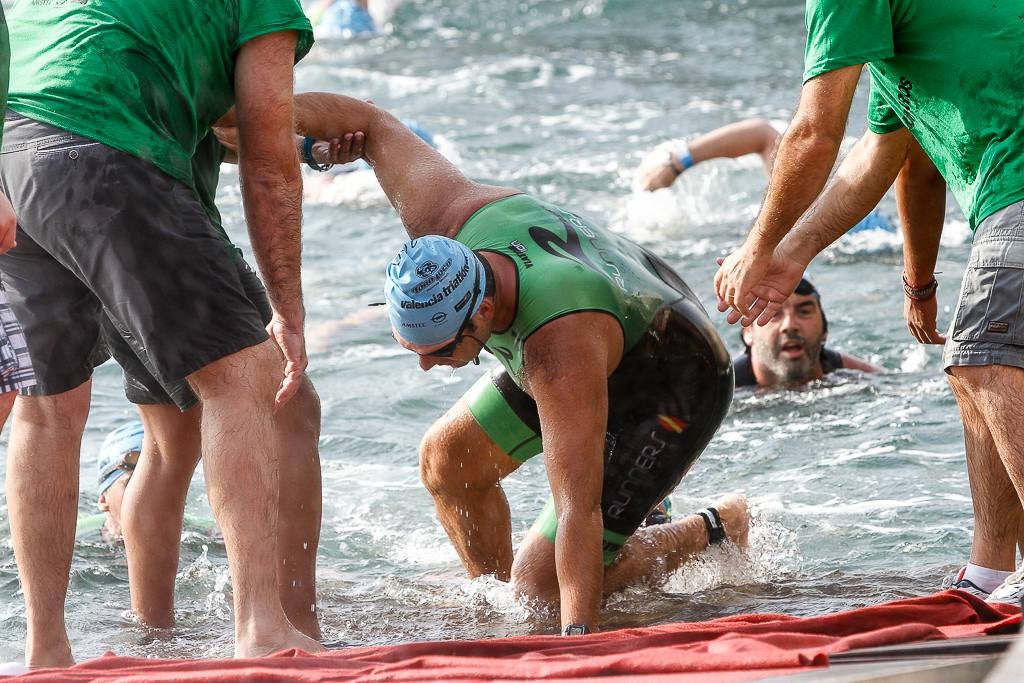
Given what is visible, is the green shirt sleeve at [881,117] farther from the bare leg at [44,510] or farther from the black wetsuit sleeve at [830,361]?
the black wetsuit sleeve at [830,361]

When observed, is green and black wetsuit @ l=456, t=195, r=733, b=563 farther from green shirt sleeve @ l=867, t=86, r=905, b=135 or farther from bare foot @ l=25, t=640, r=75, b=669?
bare foot @ l=25, t=640, r=75, b=669

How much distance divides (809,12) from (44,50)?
2.33 m

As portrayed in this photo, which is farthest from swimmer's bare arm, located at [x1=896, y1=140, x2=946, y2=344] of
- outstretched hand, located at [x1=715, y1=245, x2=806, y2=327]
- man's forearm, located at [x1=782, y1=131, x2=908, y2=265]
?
outstretched hand, located at [x1=715, y1=245, x2=806, y2=327]

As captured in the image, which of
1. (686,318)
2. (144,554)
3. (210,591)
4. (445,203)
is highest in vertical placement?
(445,203)

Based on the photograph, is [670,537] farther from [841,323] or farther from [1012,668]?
[841,323]

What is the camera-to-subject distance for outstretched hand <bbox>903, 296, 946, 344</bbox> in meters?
5.20

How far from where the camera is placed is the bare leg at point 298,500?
15.9 ft

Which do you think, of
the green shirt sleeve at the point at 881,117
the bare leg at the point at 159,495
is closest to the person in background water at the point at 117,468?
the bare leg at the point at 159,495

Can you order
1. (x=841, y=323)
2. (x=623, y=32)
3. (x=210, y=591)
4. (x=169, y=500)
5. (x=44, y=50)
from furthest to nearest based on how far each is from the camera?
(x=623, y=32), (x=841, y=323), (x=210, y=591), (x=169, y=500), (x=44, y=50)

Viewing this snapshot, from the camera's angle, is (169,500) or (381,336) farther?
(381,336)

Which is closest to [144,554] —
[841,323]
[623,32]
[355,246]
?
[841,323]

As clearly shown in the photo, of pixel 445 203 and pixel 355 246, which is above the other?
pixel 445 203

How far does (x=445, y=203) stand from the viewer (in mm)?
5184

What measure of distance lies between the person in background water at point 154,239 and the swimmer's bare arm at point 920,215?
7.29 feet
